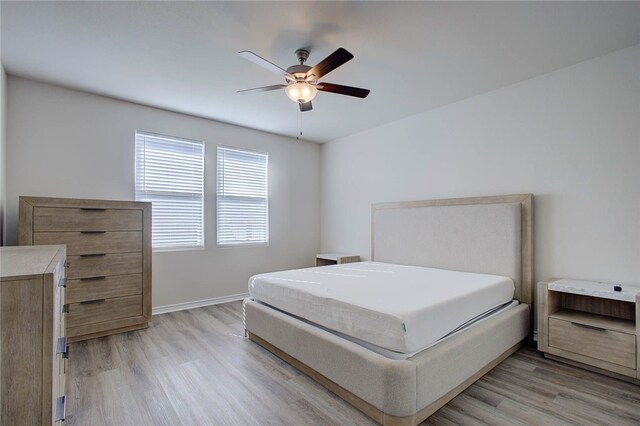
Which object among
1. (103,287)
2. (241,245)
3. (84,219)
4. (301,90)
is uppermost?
(301,90)

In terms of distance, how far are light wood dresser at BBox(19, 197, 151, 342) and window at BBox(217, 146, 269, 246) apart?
3.85 feet

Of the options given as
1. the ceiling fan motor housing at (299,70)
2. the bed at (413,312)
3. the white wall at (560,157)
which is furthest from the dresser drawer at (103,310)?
the white wall at (560,157)

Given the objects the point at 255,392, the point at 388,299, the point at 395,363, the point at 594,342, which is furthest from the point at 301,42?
the point at 594,342

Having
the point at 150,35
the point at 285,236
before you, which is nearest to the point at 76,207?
the point at 150,35

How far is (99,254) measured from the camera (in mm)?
2986

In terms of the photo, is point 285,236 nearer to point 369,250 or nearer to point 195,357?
point 369,250

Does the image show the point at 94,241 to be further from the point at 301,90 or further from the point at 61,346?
the point at 301,90

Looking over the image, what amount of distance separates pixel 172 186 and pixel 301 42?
250 centimetres

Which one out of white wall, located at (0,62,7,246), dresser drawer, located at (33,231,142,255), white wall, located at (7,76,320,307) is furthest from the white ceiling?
dresser drawer, located at (33,231,142,255)

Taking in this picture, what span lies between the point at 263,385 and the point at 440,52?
114 inches

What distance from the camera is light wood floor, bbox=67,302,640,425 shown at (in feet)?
5.91

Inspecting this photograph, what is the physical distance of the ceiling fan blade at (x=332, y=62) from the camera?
193cm

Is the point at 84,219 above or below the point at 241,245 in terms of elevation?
above

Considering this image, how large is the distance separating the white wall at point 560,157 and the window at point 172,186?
112 inches
